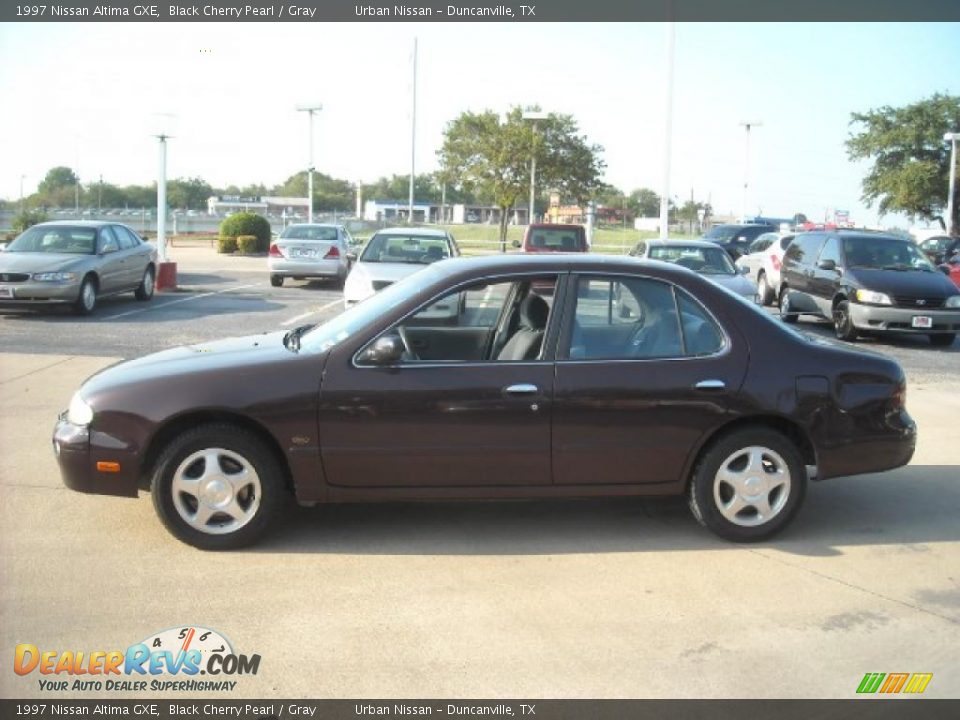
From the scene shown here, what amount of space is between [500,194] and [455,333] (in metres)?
33.8

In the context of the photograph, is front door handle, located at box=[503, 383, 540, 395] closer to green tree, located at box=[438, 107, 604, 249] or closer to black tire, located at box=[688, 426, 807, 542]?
black tire, located at box=[688, 426, 807, 542]

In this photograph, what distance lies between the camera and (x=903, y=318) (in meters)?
13.5

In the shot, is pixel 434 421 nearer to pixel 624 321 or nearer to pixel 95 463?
pixel 624 321

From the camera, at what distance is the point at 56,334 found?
12.6m

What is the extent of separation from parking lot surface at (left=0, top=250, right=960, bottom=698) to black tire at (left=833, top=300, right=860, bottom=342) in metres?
7.75

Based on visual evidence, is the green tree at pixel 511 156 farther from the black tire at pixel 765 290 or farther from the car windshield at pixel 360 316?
the car windshield at pixel 360 316

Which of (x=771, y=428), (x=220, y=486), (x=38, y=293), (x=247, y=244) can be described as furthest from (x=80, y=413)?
(x=247, y=244)

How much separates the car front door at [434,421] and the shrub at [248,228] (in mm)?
31162

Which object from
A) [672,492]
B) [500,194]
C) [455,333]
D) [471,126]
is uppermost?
[471,126]

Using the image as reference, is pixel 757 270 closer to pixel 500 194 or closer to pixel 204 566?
pixel 204 566

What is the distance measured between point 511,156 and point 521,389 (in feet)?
113

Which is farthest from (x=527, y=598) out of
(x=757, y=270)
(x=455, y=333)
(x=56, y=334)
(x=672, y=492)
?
(x=757, y=270)

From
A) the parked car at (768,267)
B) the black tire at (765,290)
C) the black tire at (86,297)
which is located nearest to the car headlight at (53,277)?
the black tire at (86,297)

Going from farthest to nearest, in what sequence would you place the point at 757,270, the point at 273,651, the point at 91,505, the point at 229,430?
the point at 757,270
the point at 91,505
the point at 229,430
the point at 273,651
